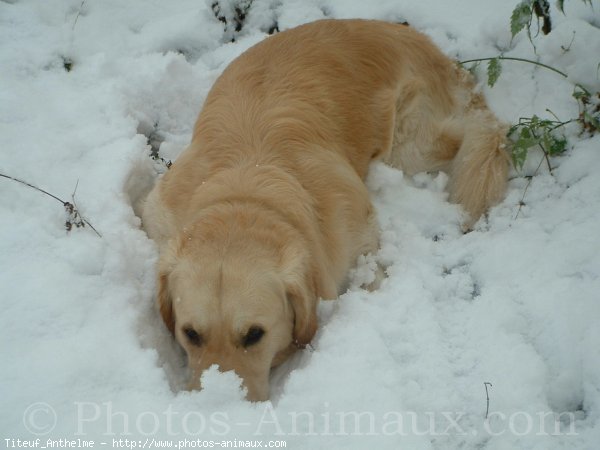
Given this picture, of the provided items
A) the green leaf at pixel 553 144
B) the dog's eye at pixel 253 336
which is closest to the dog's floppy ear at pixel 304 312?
the dog's eye at pixel 253 336

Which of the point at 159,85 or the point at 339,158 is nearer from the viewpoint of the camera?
the point at 339,158

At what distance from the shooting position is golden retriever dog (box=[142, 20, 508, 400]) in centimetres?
229

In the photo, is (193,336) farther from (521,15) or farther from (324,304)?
(521,15)

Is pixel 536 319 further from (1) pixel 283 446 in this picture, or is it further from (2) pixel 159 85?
(2) pixel 159 85

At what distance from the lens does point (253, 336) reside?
2301 millimetres

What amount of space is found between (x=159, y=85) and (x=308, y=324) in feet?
6.67

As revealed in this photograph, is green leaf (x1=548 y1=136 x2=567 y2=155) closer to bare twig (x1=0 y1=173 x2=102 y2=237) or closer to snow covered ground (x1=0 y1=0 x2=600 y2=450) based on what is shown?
snow covered ground (x1=0 y1=0 x2=600 y2=450)

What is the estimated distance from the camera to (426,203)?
3277 millimetres

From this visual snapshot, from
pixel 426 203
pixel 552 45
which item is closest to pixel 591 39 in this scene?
pixel 552 45

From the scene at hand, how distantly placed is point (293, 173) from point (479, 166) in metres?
1.17

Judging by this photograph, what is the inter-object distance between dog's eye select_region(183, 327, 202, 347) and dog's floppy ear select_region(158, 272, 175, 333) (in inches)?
8.1

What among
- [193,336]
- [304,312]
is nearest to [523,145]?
[304,312]

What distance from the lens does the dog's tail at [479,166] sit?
10.4 feet

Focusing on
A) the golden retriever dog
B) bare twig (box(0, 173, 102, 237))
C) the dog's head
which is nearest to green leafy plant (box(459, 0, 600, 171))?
the golden retriever dog
